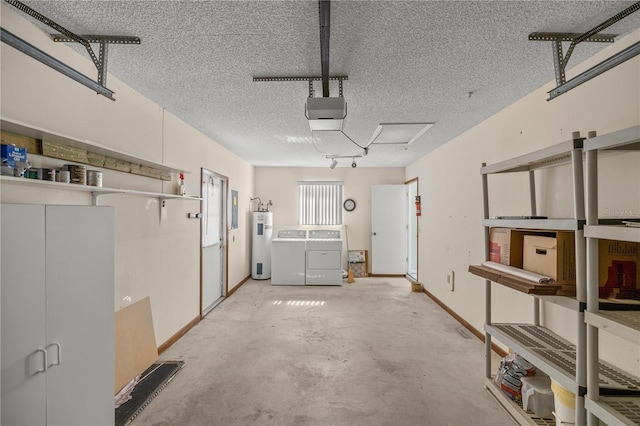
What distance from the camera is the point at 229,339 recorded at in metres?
2.99

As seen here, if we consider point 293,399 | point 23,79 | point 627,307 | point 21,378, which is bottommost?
point 293,399

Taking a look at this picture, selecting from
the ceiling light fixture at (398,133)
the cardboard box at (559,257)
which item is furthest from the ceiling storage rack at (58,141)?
the cardboard box at (559,257)

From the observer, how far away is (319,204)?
6.14 m

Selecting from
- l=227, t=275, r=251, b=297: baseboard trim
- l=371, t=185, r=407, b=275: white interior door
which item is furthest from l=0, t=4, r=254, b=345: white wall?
l=371, t=185, r=407, b=275: white interior door

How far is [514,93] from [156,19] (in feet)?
8.50

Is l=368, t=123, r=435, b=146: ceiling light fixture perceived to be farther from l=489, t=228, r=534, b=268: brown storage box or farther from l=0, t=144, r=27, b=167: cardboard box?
l=0, t=144, r=27, b=167: cardboard box

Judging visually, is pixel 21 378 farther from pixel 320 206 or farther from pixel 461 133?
pixel 320 206

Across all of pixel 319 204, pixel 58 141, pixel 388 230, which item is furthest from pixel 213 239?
pixel 388 230

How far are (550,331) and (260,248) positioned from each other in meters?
4.63

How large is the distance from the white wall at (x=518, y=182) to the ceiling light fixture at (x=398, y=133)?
567 millimetres

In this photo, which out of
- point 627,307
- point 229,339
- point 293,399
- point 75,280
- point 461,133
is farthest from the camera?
point 461,133

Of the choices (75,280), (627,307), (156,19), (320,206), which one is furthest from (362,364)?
(320,206)

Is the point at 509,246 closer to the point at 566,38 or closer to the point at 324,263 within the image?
the point at 566,38

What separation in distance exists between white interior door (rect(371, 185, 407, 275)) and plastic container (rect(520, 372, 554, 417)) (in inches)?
159
